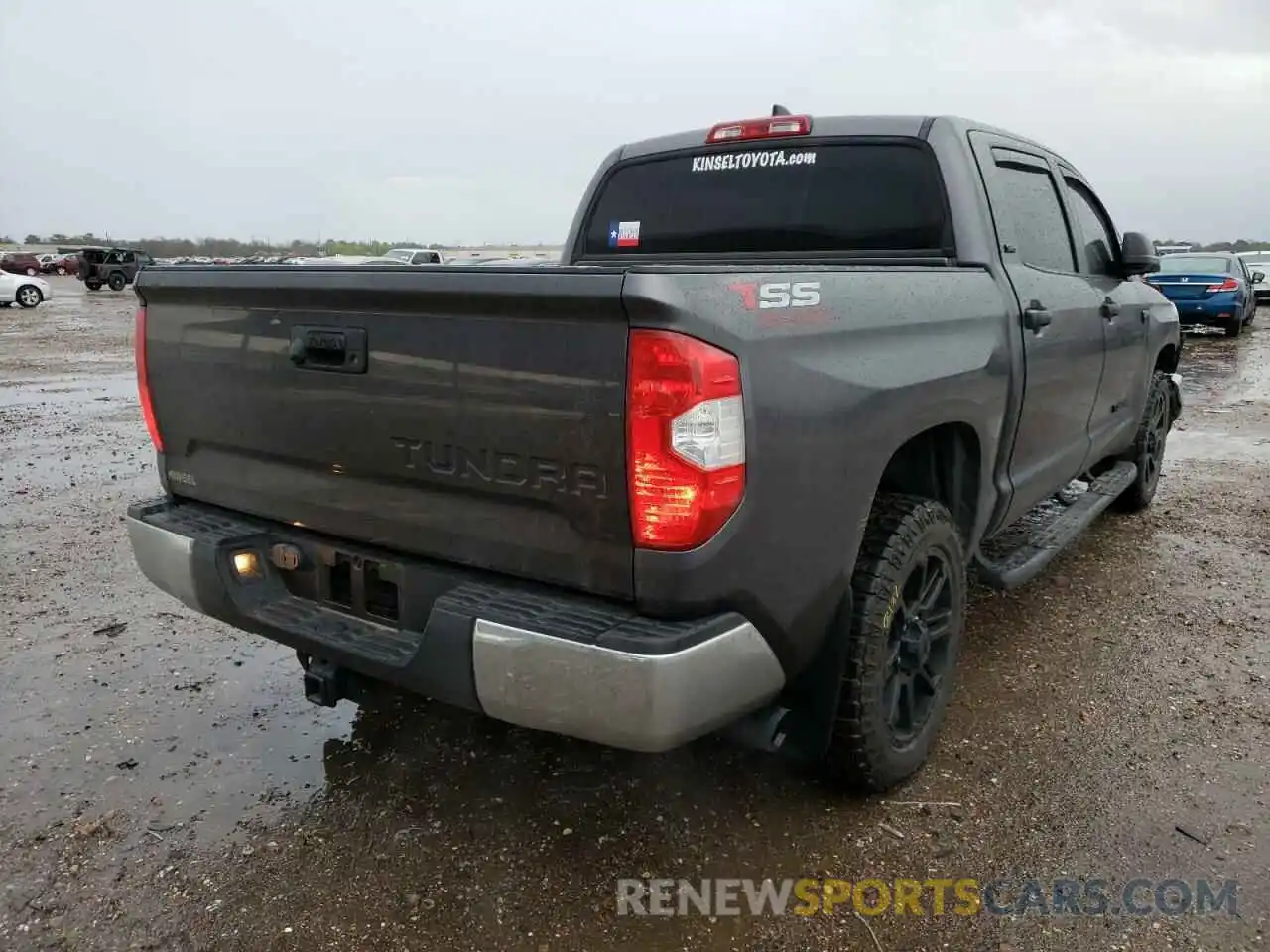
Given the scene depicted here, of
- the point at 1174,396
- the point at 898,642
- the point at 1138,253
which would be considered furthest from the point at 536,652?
the point at 1174,396

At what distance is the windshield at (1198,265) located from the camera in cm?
1861

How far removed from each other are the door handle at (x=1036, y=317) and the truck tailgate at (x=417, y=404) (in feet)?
6.52

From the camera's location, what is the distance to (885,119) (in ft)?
12.2

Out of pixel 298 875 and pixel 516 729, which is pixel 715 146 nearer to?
pixel 516 729

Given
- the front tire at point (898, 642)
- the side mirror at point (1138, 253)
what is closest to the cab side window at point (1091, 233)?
the side mirror at point (1138, 253)

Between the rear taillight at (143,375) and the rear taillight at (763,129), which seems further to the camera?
the rear taillight at (763,129)

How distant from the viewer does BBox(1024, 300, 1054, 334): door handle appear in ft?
11.4

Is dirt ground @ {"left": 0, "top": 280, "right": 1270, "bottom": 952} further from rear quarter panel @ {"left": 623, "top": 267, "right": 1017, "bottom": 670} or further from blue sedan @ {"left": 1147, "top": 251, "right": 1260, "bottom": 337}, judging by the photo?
blue sedan @ {"left": 1147, "top": 251, "right": 1260, "bottom": 337}

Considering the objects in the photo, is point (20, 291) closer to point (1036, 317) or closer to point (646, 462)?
point (1036, 317)

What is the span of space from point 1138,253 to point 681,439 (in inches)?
131

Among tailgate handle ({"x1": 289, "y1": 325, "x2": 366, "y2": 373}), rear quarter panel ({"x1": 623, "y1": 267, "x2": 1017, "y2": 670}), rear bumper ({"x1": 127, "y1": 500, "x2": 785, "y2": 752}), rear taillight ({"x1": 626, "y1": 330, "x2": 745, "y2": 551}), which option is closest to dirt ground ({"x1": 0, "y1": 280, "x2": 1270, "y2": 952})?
rear bumper ({"x1": 127, "y1": 500, "x2": 785, "y2": 752})

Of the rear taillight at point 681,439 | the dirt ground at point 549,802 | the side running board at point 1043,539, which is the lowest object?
the dirt ground at point 549,802

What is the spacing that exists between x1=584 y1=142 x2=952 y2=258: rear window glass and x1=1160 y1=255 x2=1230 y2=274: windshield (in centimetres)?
1747

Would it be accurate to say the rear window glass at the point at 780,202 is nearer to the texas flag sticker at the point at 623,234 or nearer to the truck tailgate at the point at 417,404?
the texas flag sticker at the point at 623,234
